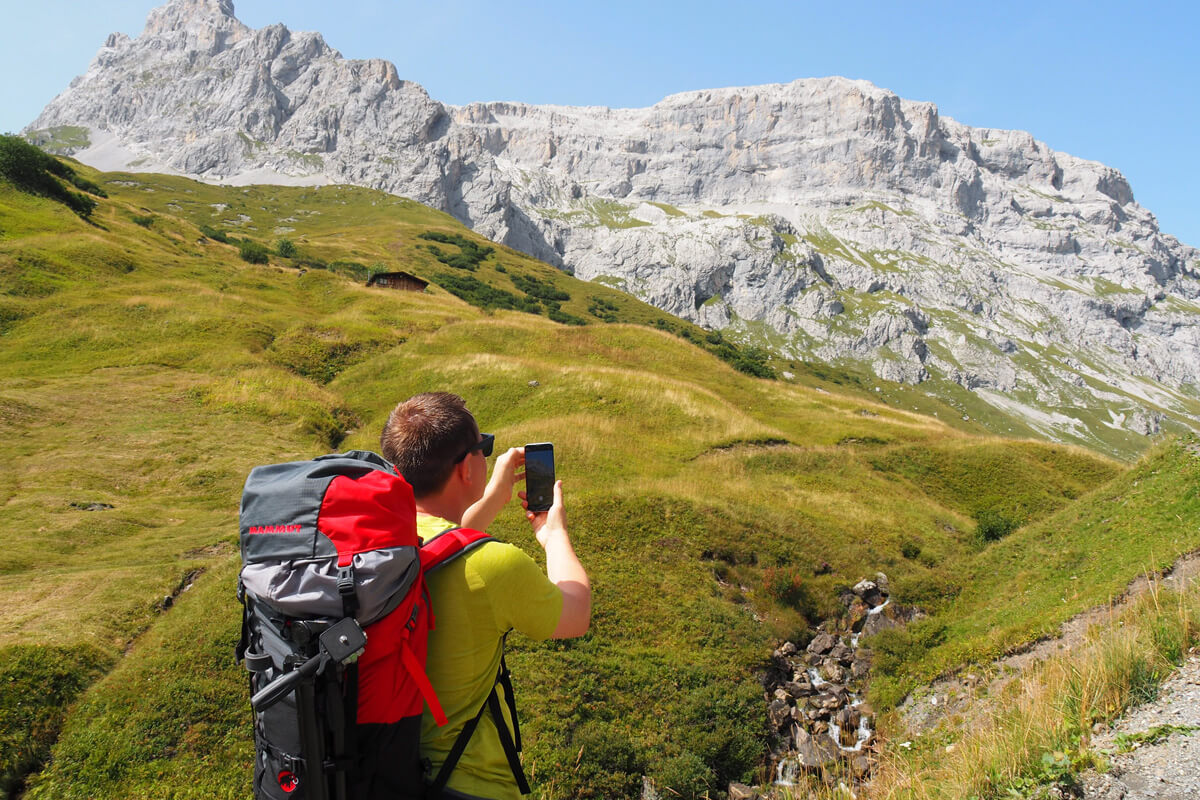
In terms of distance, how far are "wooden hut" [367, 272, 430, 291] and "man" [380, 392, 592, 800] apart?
214 feet

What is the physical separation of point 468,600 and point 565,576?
728mm

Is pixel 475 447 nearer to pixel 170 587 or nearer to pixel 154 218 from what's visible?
pixel 170 587

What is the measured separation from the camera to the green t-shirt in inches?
138

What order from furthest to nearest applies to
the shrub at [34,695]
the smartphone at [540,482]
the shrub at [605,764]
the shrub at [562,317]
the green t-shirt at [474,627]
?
the shrub at [562,317] < the shrub at [605,764] < the shrub at [34,695] < the smartphone at [540,482] < the green t-shirt at [474,627]

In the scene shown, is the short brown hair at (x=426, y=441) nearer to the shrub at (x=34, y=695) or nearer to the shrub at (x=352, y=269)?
the shrub at (x=34, y=695)

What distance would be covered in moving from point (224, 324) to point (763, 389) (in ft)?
116

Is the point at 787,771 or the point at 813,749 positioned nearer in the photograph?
the point at 787,771

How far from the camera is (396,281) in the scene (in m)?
66.8

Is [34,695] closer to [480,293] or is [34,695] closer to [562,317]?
[480,293]

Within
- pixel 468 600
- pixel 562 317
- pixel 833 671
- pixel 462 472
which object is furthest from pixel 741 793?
pixel 562 317

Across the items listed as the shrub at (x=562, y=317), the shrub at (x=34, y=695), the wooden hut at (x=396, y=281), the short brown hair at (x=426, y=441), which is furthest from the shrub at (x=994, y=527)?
the shrub at (x=562, y=317)

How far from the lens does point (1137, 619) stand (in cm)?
825

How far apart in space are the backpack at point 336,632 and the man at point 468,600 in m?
0.18

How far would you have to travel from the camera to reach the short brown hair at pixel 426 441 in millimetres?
3891
